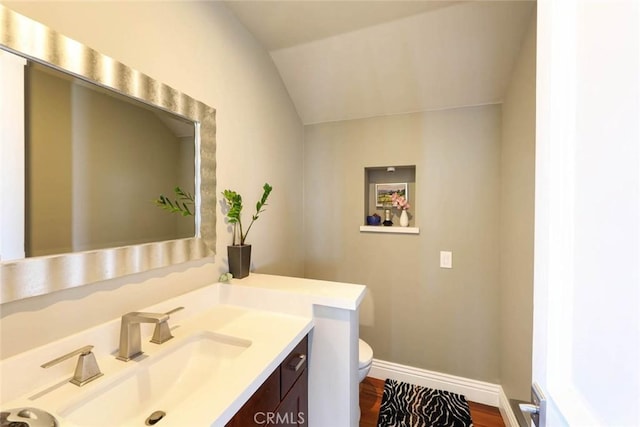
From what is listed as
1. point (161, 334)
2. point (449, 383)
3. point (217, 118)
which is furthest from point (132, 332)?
point (449, 383)

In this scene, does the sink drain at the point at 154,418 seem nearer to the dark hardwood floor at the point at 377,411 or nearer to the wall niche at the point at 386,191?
the dark hardwood floor at the point at 377,411

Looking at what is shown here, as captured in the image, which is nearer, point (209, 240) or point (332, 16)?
point (209, 240)

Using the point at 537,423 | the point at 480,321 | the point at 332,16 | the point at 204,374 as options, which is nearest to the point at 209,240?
the point at 204,374

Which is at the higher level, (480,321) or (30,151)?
(30,151)

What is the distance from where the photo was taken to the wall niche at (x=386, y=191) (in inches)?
85.1

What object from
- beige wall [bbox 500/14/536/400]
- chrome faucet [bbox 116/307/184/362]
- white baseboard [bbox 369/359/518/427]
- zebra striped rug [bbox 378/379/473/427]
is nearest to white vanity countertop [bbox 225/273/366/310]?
chrome faucet [bbox 116/307/184/362]

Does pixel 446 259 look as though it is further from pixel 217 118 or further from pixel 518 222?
pixel 217 118

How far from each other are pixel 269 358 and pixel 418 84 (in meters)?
1.94

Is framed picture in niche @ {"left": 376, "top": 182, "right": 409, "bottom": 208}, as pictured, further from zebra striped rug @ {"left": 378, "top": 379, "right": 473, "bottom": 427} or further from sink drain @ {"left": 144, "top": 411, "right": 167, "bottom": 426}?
sink drain @ {"left": 144, "top": 411, "right": 167, "bottom": 426}

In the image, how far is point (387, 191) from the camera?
2287 millimetres

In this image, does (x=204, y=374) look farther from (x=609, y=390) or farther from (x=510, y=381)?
(x=510, y=381)

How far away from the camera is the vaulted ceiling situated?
1451 mm

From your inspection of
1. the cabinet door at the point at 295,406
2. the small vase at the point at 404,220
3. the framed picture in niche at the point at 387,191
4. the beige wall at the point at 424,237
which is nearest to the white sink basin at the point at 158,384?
the cabinet door at the point at 295,406

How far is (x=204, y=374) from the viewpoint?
3.15 feet
